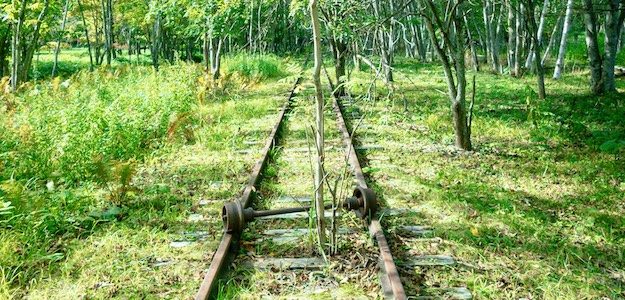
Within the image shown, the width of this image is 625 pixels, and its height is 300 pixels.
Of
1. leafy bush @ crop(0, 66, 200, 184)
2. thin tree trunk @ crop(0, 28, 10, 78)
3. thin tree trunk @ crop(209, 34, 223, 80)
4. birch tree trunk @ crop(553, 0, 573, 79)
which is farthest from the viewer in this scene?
thin tree trunk @ crop(0, 28, 10, 78)

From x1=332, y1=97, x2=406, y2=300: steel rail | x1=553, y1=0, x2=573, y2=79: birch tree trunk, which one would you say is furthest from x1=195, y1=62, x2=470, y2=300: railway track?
x1=553, y1=0, x2=573, y2=79: birch tree trunk

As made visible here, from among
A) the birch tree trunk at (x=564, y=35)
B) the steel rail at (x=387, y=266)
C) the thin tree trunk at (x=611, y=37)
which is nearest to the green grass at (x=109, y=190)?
the steel rail at (x=387, y=266)

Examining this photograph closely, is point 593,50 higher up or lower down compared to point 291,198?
higher up

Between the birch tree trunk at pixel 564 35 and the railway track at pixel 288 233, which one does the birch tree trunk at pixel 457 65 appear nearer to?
the railway track at pixel 288 233

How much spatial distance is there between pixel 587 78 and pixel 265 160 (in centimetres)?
1642

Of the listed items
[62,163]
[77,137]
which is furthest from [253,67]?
A: [62,163]

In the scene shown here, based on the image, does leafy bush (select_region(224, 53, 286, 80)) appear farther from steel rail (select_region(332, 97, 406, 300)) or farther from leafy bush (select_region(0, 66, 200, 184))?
steel rail (select_region(332, 97, 406, 300))

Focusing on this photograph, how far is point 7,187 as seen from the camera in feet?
17.6

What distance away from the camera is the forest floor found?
4.24m

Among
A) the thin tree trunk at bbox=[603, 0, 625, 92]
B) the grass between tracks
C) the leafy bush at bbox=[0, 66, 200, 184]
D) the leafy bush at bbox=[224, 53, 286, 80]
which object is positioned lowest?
the grass between tracks

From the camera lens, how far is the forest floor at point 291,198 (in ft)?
13.9

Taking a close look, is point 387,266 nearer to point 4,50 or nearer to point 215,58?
point 215,58

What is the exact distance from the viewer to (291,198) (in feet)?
20.9

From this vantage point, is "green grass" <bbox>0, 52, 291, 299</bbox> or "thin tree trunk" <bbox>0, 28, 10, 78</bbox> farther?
"thin tree trunk" <bbox>0, 28, 10, 78</bbox>
